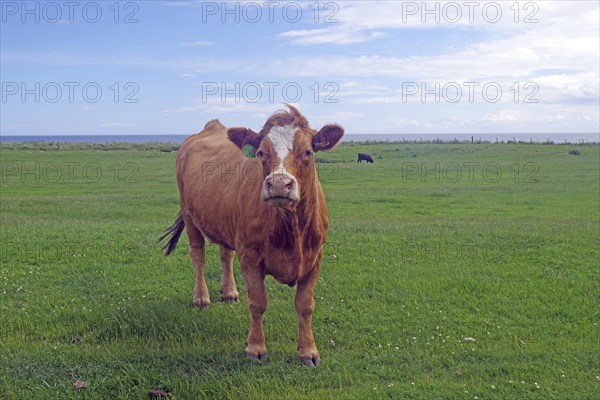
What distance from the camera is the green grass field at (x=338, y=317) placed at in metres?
5.91

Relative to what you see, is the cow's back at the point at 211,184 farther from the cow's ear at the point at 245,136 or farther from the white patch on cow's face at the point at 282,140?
the white patch on cow's face at the point at 282,140

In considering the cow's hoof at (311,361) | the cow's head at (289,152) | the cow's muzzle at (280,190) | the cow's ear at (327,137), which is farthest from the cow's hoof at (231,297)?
the cow's muzzle at (280,190)

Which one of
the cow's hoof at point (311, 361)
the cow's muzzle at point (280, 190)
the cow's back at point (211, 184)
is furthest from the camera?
the cow's back at point (211, 184)

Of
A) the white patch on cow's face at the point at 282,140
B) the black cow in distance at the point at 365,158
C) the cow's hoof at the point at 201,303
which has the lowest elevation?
the cow's hoof at the point at 201,303

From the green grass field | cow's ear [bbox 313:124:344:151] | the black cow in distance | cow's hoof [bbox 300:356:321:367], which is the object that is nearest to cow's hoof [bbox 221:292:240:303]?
the green grass field

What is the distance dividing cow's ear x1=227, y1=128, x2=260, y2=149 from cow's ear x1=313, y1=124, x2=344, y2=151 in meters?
0.69

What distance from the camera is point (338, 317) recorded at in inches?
308

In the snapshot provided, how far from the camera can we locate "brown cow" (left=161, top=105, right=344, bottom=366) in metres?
5.94

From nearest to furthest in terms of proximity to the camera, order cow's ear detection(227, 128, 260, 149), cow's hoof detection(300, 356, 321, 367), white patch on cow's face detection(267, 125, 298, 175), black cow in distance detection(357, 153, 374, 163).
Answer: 1. white patch on cow's face detection(267, 125, 298, 175)
2. cow's hoof detection(300, 356, 321, 367)
3. cow's ear detection(227, 128, 260, 149)
4. black cow in distance detection(357, 153, 374, 163)

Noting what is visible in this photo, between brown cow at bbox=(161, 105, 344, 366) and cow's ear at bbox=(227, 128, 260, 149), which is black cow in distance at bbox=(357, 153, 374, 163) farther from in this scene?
cow's ear at bbox=(227, 128, 260, 149)

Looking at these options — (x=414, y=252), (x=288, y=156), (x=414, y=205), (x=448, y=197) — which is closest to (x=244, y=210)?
(x=288, y=156)

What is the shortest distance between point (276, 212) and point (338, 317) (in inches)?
82.8

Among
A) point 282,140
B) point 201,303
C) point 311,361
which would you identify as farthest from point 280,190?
point 201,303

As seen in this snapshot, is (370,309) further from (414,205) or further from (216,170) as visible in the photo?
(414,205)
